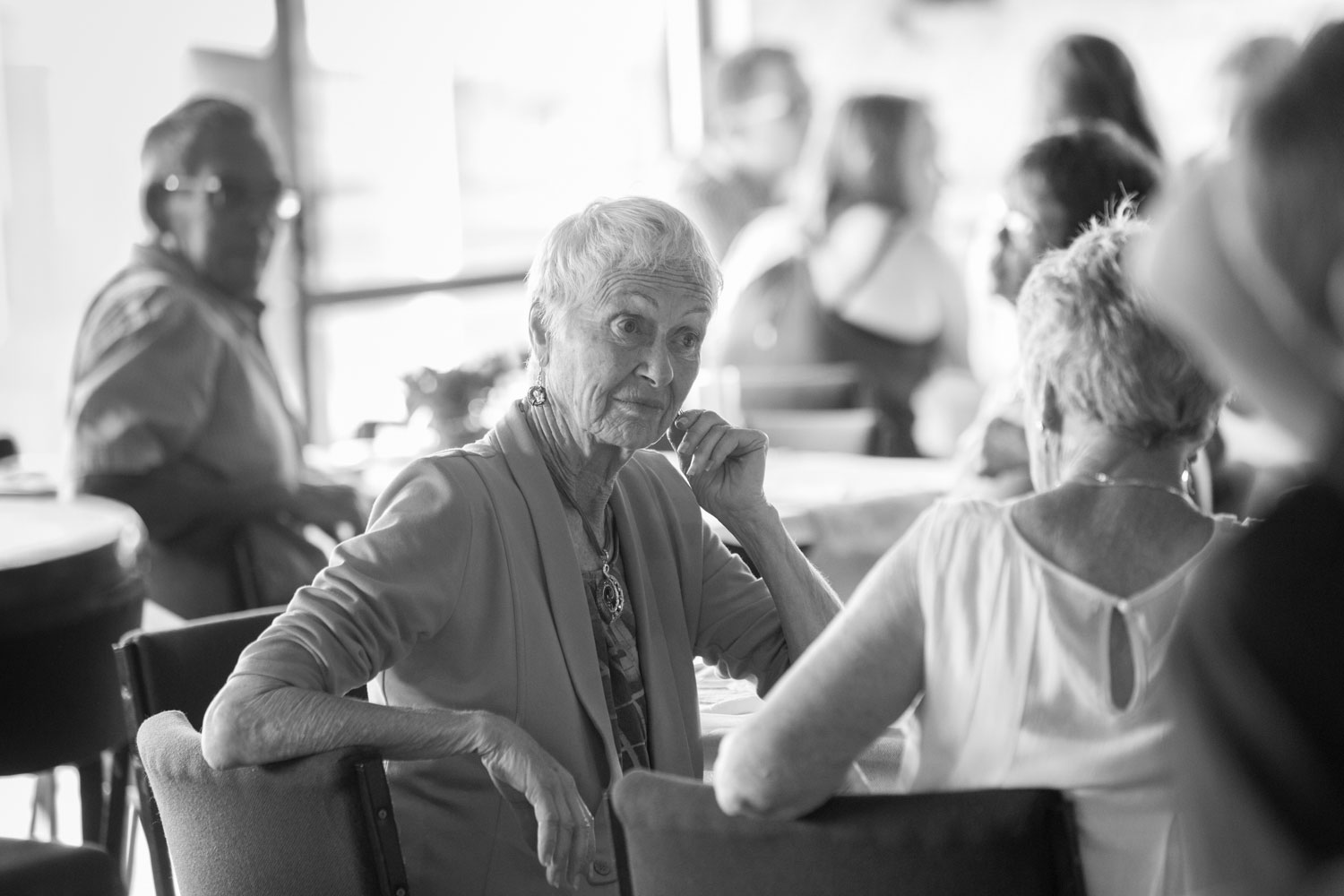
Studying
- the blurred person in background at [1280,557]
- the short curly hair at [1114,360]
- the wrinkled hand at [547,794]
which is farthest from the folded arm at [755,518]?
the blurred person in background at [1280,557]

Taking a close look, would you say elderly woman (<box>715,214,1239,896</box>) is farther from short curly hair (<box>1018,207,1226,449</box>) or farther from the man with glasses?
the man with glasses

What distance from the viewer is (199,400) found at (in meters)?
3.37

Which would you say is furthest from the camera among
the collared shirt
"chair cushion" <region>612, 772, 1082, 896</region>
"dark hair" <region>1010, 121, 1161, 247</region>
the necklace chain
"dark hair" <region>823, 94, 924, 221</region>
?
"dark hair" <region>823, 94, 924, 221</region>

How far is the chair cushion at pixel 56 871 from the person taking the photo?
6.77 feet

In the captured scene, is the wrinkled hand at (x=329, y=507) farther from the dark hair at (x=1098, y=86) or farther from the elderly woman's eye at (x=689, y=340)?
the dark hair at (x=1098, y=86)

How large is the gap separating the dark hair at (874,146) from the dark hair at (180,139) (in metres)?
2.38

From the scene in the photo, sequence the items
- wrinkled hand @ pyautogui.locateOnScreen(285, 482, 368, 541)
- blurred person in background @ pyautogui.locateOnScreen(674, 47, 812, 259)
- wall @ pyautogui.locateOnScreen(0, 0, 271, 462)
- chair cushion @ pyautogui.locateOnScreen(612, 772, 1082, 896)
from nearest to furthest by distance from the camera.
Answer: chair cushion @ pyautogui.locateOnScreen(612, 772, 1082, 896) < wrinkled hand @ pyautogui.locateOnScreen(285, 482, 368, 541) < wall @ pyautogui.locateOnScreen(0, 0, 271, 462) < blurred person in background @ pyautogui.locateOnScreen(674, 47, 812, 259)

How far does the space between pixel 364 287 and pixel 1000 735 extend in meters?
6.11

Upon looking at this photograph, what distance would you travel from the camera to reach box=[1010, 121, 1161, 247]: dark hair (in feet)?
8.84

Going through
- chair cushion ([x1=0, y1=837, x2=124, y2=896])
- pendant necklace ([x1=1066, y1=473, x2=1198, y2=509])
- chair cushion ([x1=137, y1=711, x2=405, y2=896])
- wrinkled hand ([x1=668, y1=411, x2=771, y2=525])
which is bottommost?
chair cushion ([x1=0, y1=837, x2=124, y2=896])

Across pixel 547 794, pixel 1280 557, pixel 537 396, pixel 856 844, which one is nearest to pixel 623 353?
pixel 537 396

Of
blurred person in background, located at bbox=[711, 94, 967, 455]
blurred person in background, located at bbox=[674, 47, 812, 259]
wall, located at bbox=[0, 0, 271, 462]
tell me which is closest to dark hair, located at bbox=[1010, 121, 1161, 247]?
blurred person in background, located at bbox=[711, 94, 967, 455]

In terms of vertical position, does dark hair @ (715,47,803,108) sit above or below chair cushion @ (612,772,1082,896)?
above

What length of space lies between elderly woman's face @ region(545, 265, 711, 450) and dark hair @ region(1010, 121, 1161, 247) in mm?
1077
